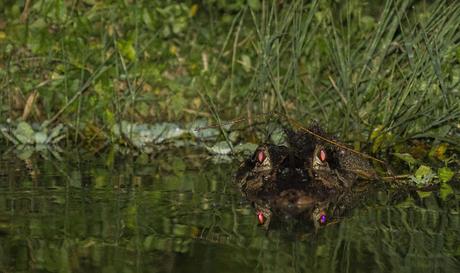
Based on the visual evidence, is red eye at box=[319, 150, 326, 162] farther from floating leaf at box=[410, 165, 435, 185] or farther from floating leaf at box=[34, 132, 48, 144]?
floating leaf at box=[34, 132, 48, 144]

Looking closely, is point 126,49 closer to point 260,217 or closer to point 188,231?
point 260,217

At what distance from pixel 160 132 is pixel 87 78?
1.12 meters

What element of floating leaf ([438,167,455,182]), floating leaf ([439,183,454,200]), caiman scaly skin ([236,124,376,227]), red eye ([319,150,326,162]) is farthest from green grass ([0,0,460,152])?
red eye ([319,150,326,162])

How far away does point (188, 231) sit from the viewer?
4867 millimetres

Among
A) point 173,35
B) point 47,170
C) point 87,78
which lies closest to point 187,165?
point 47,170

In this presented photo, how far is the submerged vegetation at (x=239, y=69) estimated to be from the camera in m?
7.33

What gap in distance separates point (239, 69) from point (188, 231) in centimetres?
493

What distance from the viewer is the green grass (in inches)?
290

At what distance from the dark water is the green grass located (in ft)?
4.50

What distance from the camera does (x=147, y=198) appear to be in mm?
5902

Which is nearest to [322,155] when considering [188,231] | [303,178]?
[303,178]

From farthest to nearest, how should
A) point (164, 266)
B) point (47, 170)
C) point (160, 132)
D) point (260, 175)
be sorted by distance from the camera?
1. point (160, 132)
2. point (47, 170)
3. point (260, 175)
4. point (164, 266)

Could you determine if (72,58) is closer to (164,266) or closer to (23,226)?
(23,226)

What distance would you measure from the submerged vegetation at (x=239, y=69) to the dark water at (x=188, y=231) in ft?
4.00
